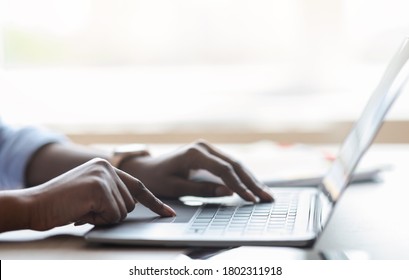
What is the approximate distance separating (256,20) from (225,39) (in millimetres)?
109

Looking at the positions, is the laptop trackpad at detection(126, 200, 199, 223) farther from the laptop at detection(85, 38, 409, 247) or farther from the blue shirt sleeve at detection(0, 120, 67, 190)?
the blue shirt sleeve at detection(0, 120, 67, 190)

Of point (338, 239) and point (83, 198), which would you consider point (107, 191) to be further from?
point (338, 239)

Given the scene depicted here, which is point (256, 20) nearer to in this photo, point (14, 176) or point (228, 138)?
point (228, 138)

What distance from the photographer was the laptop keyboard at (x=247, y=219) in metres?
0.71

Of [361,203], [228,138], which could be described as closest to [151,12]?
[228,138]

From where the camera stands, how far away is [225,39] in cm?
207

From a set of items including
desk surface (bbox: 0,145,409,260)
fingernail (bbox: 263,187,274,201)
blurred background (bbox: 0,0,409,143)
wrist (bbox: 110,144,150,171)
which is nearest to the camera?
desk surface (bbox: 0,145,409,260)

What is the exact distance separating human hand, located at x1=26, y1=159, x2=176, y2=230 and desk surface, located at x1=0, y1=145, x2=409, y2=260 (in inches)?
0.8

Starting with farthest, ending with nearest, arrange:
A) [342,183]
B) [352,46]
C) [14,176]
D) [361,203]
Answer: [352,46] → [14,176] → [361,203] → [342,183]

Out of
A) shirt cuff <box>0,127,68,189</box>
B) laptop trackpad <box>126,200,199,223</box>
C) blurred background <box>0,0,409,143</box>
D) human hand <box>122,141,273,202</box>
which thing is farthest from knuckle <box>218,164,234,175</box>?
blurred background <box>0,0,409,143</box>

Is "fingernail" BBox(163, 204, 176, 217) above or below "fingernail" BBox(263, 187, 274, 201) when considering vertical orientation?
below

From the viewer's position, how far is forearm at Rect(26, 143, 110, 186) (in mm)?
1057

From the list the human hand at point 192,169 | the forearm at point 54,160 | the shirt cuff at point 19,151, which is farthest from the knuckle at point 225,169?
the shirt cuff at point 19,151

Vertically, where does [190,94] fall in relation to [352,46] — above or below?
below
